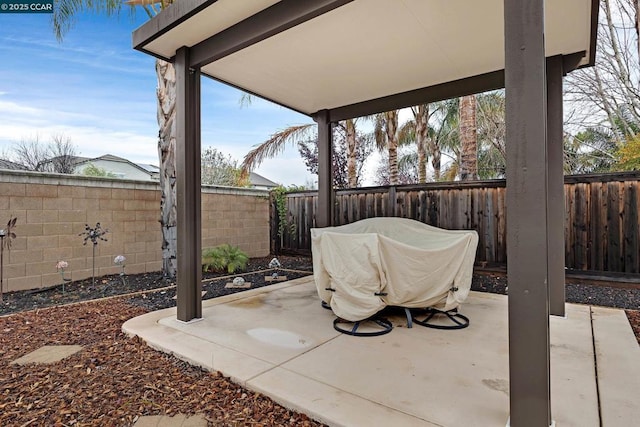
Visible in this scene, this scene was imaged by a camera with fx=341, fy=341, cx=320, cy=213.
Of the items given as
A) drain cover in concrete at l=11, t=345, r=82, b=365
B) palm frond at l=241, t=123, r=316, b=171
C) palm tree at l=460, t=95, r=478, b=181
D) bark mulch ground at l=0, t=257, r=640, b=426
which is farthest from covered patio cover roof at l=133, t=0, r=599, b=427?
palm frond at l=241, t=123, r=316, b=171

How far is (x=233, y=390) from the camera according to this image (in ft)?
6.96

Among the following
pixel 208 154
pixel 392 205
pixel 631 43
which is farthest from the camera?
pixel 208 154

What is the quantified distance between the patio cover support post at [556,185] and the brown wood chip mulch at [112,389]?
2.91 meters

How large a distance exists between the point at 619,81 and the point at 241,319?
1033 cm

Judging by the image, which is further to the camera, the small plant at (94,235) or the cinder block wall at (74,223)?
the small plant at (94,235)

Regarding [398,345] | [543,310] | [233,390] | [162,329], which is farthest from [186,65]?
[543,310]

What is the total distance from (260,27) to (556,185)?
315 cm

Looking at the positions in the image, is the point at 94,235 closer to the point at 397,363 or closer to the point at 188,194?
the point at 188,194

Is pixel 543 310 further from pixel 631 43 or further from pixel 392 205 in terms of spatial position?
pixel 631 43

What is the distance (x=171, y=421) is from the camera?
1.83m

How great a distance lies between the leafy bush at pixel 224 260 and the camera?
19.7ft


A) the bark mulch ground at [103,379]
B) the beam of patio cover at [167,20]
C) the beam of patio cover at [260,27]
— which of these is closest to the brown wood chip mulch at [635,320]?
the bark mulch ground at [103,379]

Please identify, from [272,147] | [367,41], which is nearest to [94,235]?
[367,41]

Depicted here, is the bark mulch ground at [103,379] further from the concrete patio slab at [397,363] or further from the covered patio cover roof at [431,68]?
the covered patio cover roof at [431,68]
